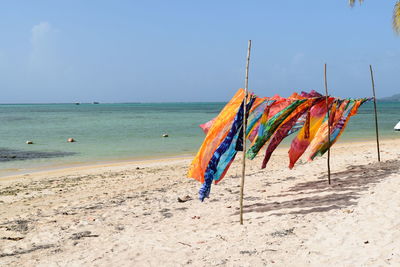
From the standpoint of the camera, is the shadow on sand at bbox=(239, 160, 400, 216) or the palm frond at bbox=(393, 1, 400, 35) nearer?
the shadow on sand at bbox=(239, 160, 400, 216)

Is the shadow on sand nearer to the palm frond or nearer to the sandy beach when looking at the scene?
the sandy beach

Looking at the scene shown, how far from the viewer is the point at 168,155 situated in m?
19.2

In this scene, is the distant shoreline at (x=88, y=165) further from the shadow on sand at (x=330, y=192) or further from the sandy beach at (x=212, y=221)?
the shadow on sand at (x=330, y=192)

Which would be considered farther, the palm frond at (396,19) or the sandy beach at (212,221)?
the palm frond at (396,19)

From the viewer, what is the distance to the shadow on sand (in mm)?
7092

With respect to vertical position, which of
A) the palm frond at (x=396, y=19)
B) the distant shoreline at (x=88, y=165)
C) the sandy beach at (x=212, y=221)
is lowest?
the distant shoreline at (x=88, y=165)

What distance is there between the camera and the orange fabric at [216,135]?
691cm

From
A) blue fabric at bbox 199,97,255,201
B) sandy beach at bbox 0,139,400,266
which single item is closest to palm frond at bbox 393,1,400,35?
sandy beach at bbox 0,139,400,266

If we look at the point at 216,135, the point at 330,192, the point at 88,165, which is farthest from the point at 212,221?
the point at 88,165

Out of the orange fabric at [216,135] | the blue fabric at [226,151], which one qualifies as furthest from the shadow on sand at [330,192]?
the orange fabric at [216,135]

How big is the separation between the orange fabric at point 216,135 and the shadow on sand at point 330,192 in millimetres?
1336

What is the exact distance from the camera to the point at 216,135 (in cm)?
696

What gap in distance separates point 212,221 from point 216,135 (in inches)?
59.9

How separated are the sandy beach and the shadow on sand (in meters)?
0.02
